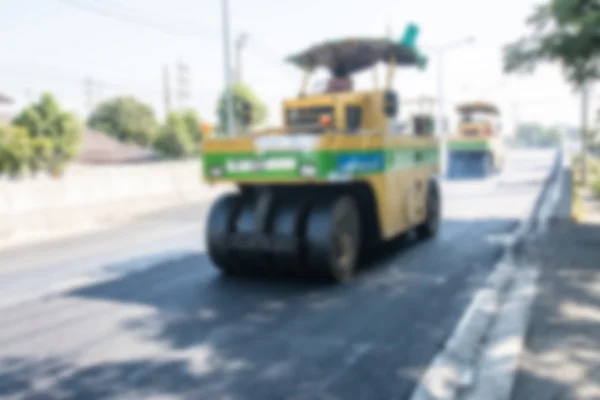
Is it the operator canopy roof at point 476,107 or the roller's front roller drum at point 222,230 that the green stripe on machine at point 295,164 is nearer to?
the roller's front roller drum at point 222,230

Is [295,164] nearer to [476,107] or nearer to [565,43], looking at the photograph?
[565,43]

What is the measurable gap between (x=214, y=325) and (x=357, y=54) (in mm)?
4711

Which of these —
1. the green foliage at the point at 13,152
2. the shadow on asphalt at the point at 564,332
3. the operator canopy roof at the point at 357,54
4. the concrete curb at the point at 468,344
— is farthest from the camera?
the green foliage at the point at 13,152

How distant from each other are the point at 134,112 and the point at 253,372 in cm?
7208

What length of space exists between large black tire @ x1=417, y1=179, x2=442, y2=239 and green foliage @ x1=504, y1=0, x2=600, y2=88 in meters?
2.41

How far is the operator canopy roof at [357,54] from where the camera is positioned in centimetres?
822

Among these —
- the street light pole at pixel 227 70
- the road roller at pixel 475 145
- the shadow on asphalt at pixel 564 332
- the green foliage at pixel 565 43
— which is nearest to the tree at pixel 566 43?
the green foliage at pixel 565 43

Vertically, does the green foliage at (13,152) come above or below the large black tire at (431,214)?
above

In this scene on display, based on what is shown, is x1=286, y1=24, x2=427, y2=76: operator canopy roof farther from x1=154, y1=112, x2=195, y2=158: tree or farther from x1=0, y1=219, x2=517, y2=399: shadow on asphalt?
x1=154, y1=112, x2=195, y2=158: tree

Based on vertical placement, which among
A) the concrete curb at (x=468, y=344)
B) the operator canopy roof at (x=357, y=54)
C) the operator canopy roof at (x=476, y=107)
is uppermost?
the operator canopy roof at (x=476, y=107)

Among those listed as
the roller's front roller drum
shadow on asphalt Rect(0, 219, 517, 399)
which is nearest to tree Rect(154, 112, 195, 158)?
shadow on asphalt Rect(0, 219, 517, 399)

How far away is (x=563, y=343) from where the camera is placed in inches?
188

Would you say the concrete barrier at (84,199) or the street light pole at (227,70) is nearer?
the concrete barrier at (84,199)

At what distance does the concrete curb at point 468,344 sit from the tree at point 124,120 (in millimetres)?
67089
